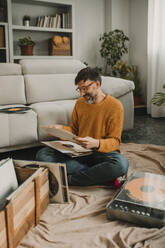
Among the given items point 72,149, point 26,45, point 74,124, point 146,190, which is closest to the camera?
point 146,190

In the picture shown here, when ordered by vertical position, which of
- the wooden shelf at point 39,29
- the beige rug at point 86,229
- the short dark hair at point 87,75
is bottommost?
the beige rug at point 86,229

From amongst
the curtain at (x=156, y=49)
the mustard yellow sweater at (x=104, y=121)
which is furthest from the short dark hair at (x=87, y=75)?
the curtain at (x=156, y=49)

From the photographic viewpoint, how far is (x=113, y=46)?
4355mm

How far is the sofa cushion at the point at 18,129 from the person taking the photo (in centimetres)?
213

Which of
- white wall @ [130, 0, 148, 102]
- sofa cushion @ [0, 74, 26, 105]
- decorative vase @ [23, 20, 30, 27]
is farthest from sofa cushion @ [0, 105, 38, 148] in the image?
white wall @ [130, 0, 148, 102]

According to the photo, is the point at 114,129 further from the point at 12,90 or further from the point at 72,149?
the point at 12,90

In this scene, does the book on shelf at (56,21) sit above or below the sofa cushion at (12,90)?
above

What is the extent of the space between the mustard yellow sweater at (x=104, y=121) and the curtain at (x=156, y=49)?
241 cm

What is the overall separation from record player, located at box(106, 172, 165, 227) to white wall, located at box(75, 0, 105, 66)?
357 centimetres

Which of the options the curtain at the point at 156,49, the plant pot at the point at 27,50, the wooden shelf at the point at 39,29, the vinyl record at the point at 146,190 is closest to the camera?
the vinyl record at the point at 146,190

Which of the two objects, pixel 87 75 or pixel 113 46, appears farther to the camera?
pixel 113 46

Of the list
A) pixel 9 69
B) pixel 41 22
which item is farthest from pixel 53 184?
pixel 41 22

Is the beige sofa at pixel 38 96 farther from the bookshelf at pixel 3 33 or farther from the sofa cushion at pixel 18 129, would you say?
the bookshelf at pixel 3 33

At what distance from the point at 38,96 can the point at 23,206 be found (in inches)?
70.0
